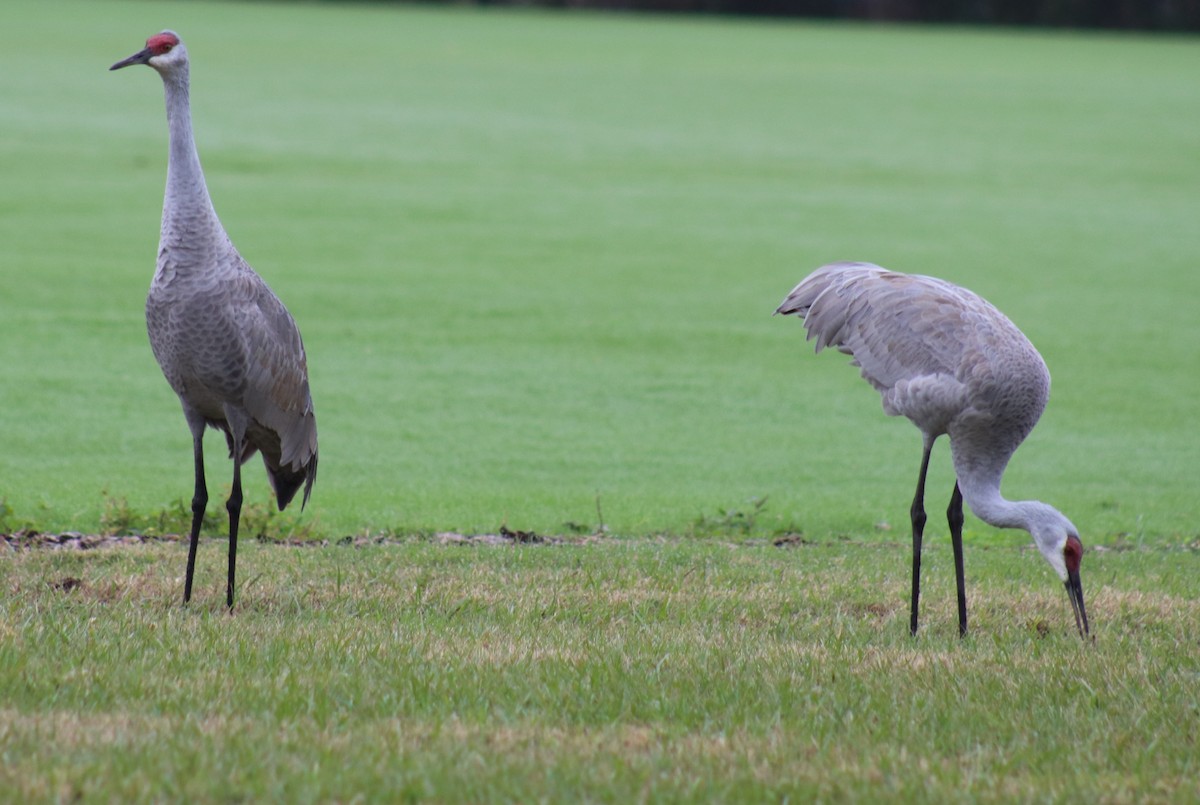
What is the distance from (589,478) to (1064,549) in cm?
408

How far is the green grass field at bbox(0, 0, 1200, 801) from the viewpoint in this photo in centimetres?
476

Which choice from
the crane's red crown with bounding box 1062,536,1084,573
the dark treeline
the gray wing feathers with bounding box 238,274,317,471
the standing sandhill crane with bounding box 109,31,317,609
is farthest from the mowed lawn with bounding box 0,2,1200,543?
the dark treeline

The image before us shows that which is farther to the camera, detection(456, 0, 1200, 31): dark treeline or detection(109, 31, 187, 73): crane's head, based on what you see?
detection(456, 0, 1200, 31): dark treeline

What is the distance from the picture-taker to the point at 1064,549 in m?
6.23

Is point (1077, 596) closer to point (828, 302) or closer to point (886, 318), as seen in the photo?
point (886, 318)

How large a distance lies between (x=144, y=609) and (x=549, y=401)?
5.36 m

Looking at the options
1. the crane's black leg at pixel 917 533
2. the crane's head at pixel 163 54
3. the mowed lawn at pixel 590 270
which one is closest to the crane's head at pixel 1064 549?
the crane's black leg at pixel 917 533

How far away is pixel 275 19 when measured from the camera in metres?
49.7

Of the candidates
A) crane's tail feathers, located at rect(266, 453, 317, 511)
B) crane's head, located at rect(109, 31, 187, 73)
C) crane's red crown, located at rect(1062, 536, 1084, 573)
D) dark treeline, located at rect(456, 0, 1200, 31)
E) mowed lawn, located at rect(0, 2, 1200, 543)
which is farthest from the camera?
dark treeline, located at rect(456, 0, 1200, 31)

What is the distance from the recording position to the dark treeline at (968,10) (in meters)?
62.4

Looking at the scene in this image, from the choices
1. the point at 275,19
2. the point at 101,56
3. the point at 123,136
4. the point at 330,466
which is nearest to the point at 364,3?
the point at 275,19

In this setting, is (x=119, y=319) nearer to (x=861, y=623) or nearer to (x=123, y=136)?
(x=861, y=623)

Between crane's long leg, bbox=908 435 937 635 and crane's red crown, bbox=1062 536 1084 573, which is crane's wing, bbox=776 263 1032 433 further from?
crane's red crown, bbox=1062 536 1084 573

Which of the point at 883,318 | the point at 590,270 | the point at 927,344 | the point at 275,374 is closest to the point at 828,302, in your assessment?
the point at 883,318
